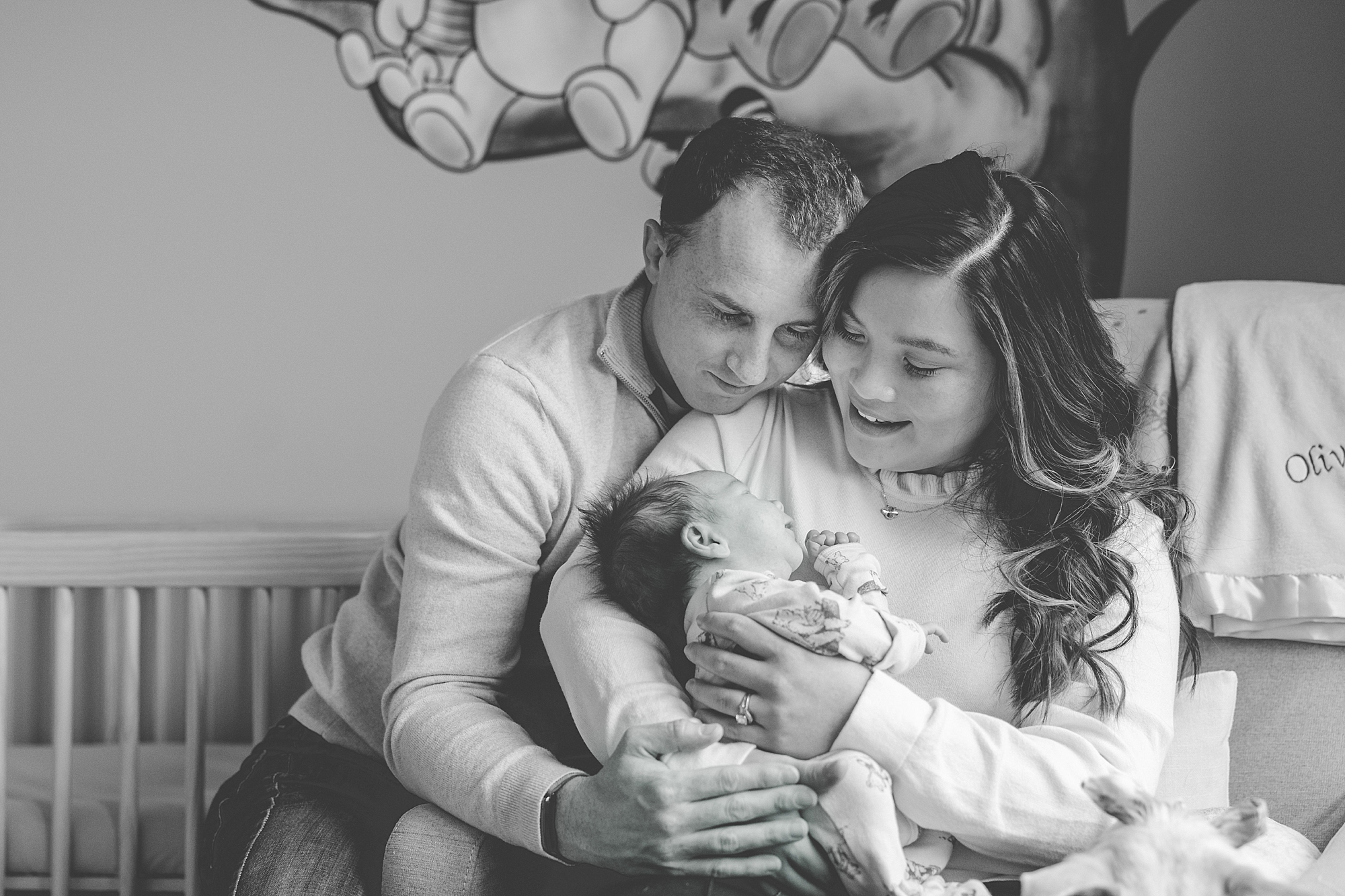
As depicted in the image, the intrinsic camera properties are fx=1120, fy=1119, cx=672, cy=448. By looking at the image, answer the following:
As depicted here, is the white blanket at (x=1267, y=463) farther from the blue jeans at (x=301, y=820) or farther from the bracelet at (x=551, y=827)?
the blue jeans at (x=301, y=820)

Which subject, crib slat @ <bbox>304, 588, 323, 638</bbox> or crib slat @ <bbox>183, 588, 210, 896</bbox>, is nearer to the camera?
crib slat @ <bbox>183, 588, 210, 896</bbox>

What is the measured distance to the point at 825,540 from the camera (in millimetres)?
1385

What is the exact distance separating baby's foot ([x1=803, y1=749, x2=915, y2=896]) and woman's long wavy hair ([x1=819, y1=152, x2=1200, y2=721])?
28cm

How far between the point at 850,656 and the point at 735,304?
18.0 inches

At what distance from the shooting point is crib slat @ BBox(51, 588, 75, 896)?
6.36 ft

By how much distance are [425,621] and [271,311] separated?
1158mm

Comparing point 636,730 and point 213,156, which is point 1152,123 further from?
point 213,156

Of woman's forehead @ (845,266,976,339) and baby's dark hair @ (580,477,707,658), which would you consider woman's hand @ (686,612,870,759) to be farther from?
woman's forehead @ (845,266,976,339)

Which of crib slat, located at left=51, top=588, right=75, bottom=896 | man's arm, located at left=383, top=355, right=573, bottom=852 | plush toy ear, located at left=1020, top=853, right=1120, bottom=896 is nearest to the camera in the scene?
plush toy ear, located at left=1020, top=853, right=1120, bottom=896

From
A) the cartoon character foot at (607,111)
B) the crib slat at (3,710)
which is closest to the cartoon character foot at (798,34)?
the cartoon character foot at (607,111)

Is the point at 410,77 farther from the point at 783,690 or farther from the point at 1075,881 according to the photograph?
the point at 1075,881

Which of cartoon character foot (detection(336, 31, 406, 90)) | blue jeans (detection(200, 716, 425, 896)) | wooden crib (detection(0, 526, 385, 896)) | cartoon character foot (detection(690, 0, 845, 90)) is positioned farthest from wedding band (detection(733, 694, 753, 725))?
cartoon character foot (detection(336, 31, 406, 90))

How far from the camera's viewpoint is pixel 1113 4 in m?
2.30

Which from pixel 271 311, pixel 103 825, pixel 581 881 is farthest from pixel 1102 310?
pixel 103 825
